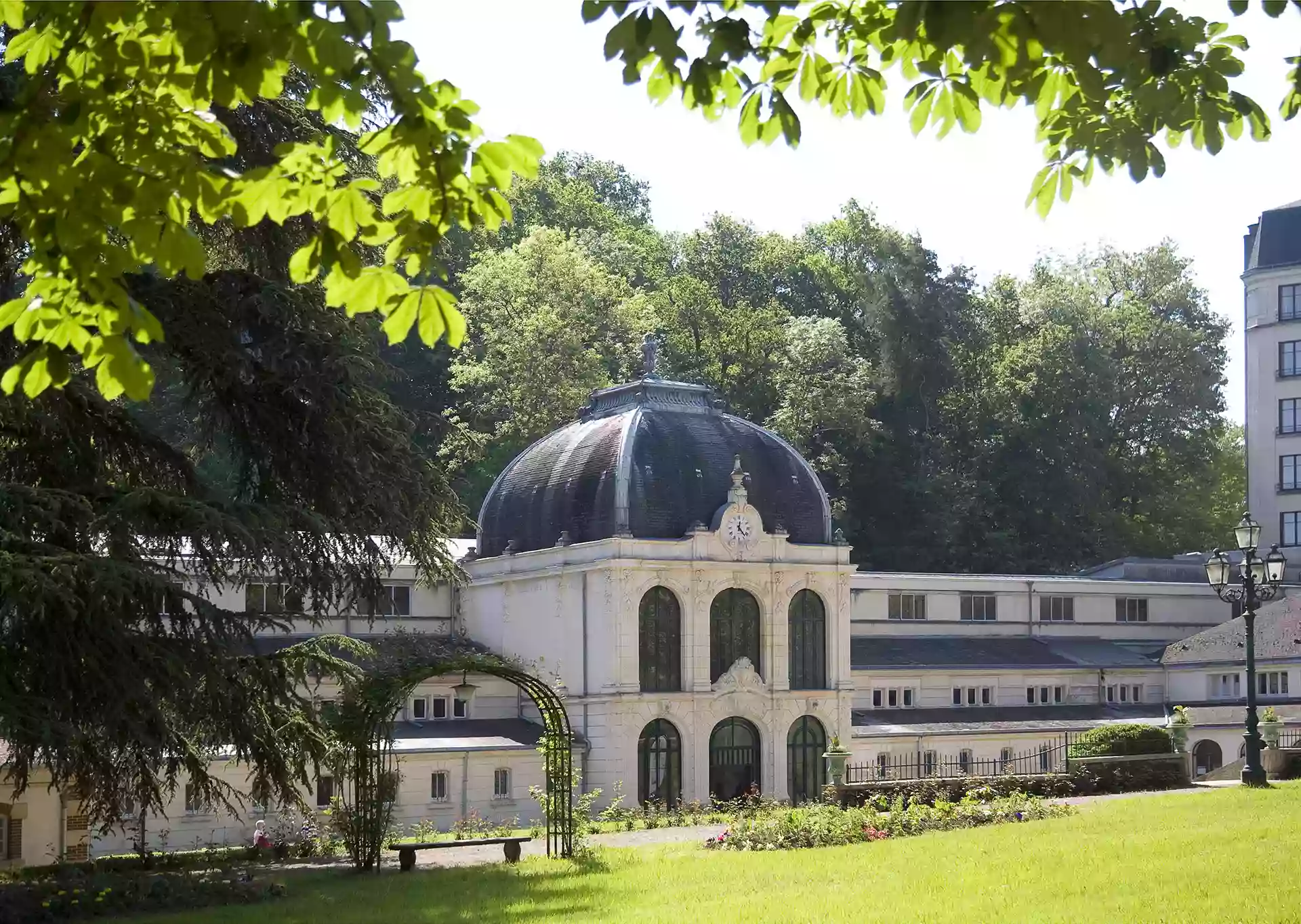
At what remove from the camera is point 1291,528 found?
7562 cm

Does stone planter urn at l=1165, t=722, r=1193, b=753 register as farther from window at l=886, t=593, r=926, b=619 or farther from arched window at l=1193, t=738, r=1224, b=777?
window at l=886, t=593, r=926, b=619

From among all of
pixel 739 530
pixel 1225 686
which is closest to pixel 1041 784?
pixel 739 530

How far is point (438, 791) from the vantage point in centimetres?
4556

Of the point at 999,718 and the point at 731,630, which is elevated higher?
the point at 731,630

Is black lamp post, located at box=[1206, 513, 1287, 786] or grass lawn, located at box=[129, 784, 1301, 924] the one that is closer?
grass lawn, located at box=[129, 784, 1301, 924]

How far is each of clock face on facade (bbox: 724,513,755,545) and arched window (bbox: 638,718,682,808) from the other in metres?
5.68

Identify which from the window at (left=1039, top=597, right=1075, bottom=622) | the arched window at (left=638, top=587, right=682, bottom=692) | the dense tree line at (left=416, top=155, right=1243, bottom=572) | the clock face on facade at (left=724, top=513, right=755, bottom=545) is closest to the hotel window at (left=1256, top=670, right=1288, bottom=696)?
the window at (left=1039, top=597, right=1075, bottom=622)

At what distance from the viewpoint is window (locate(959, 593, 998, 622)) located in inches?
2468

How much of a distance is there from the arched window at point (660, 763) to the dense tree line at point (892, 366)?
16108 mm

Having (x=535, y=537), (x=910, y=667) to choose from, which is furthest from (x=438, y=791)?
(x=910, y=667)

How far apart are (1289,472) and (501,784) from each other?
44.9 meters

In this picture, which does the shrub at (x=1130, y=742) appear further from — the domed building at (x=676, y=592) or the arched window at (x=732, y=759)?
the domed building at (x=676, y=592)

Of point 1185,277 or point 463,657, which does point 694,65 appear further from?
point 1185,277

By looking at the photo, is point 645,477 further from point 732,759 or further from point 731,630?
point 732,759
